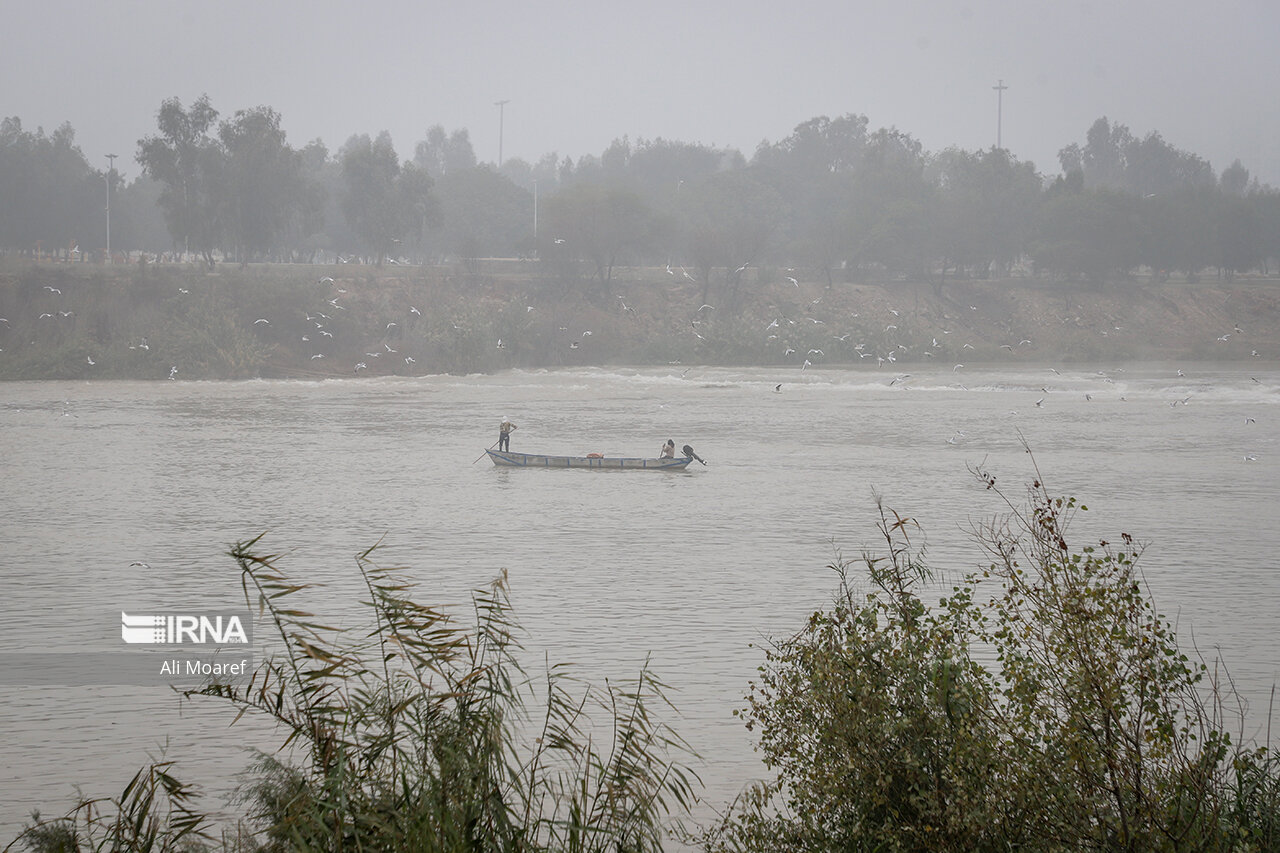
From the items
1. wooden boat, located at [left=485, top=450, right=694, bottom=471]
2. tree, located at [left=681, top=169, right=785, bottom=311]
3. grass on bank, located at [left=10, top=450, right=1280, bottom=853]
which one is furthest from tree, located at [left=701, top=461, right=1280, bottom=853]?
tree, located at [left=681, top=169, right=785, bottom=311]

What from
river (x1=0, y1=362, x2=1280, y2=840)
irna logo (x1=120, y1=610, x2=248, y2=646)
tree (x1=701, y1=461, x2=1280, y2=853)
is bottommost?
irna logo (x1=120, y1=610, x2=248, y2=646)

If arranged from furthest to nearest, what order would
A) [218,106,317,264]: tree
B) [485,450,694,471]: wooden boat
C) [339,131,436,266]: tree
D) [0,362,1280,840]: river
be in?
[339,131,436,266]: tree, [218,106,317,264]: tree, [485,450,694,471]: wooden boat, [0,362,1280,840]: river

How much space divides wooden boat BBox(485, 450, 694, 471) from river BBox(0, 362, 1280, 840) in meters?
0.35

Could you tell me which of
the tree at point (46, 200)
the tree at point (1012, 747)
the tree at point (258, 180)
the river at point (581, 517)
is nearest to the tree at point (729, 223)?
the tree at point (258, 180)

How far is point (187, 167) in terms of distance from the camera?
8219 centimetres

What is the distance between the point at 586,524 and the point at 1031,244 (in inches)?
3465

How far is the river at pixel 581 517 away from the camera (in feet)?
46.0

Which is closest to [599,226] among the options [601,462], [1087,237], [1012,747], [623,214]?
[623,214]

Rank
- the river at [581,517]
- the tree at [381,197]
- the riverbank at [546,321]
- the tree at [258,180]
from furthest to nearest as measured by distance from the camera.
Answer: the tree at [381,197], the tree at [258,180], the riverbank at [546,321], the river at [581,517]

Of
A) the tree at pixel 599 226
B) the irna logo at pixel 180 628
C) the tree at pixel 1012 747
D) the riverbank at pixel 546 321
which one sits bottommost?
the irna logo at pixel 180 628

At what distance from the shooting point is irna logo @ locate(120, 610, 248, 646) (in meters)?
16.7

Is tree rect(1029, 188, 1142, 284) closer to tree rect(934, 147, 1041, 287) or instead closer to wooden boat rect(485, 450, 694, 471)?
tree rect(934, 147, 1041, 287)

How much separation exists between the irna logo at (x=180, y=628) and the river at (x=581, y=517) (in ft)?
1.15

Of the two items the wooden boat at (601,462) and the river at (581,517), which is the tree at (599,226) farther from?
the wooden boat at (601,462)
